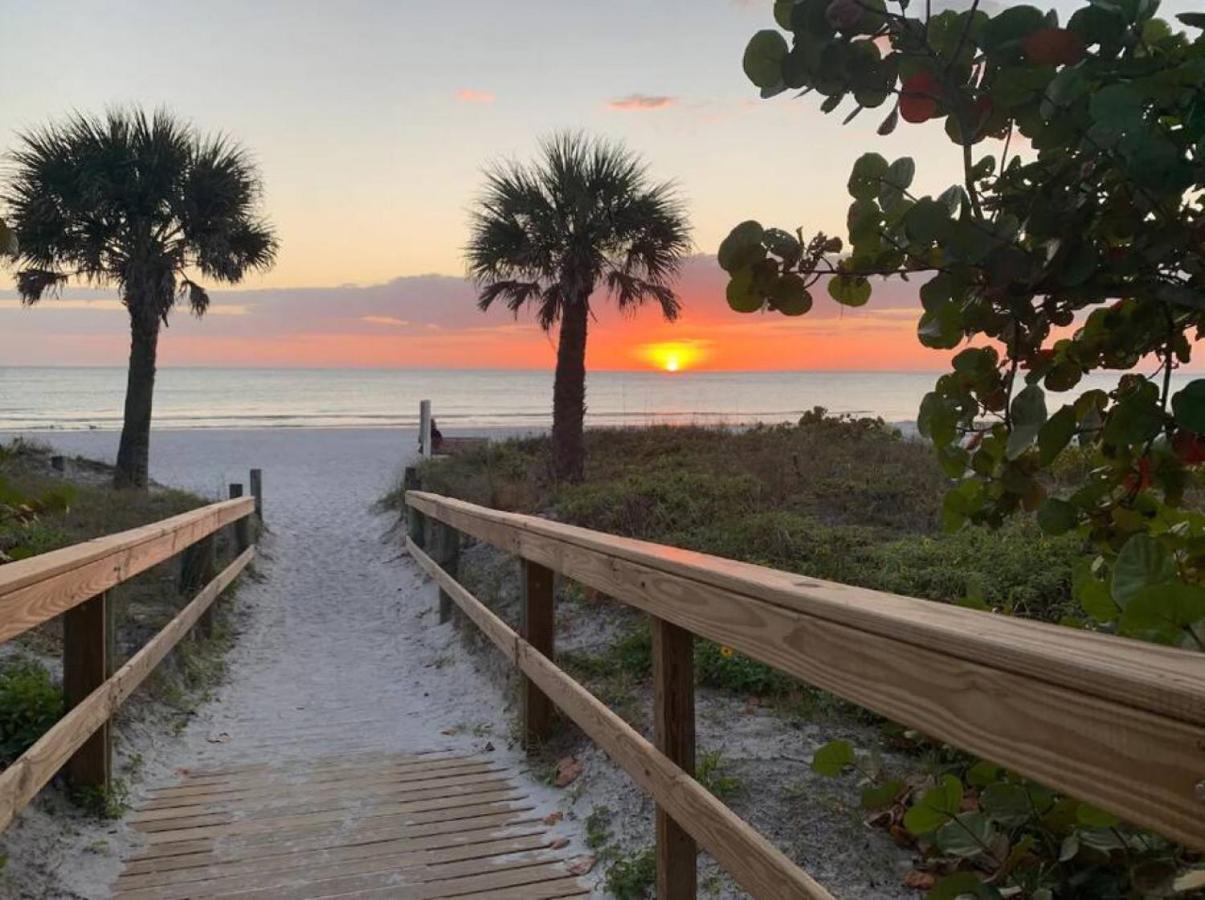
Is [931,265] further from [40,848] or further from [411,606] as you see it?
[411,606]

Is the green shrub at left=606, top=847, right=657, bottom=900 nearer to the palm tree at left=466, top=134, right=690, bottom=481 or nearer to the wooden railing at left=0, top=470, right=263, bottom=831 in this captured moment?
the wooden railing at left=0, top=470, right=263, bottom=831

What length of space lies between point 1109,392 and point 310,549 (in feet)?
38.2

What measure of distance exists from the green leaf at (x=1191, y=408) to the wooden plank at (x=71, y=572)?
241cm

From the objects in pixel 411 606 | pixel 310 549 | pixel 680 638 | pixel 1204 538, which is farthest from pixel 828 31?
pixel 310 549

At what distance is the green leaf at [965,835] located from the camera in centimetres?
140

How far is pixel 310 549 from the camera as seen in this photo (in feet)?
39.7

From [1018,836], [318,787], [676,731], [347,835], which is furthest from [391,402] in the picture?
[1018,836]

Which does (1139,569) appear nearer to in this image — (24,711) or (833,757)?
(833,757)

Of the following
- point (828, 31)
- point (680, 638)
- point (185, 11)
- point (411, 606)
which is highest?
point (185, 11)

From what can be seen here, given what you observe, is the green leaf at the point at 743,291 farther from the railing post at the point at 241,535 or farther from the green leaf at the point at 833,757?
the railing post at the point at 241,535

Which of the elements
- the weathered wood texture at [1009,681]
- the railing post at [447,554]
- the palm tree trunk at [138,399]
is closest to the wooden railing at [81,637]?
the weathered wood texture at [1009,681]

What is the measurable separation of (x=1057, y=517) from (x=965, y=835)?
50cm

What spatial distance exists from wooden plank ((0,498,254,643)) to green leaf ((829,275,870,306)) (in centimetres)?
202

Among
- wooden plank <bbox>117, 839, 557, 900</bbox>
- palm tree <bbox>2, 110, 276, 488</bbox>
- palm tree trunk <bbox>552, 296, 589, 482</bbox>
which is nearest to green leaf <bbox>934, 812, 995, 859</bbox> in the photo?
wooden plank <bbox>117, 839, 557, 900</bbox>
